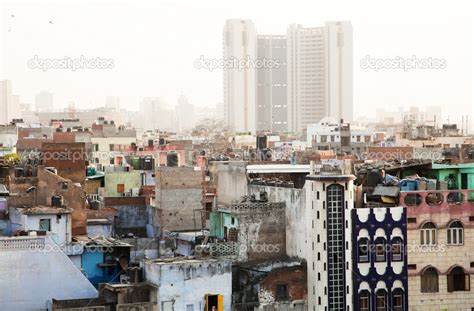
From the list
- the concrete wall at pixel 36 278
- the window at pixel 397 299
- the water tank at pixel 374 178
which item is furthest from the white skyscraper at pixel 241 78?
the concrete wall at pixel 36 278

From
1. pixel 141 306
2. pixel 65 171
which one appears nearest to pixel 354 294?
pixel 141 306

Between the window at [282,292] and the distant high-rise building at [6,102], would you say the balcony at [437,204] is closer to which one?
the window at [282,292]

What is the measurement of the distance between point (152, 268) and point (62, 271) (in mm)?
2703

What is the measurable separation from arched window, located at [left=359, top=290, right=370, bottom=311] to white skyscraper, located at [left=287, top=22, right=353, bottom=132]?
141 meters

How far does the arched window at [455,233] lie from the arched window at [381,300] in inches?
125

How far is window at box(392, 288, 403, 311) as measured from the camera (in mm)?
37625

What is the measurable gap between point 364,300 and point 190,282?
654 cm

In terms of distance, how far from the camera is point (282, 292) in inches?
1422

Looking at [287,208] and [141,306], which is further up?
[287,208]

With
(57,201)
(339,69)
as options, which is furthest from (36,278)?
(339,69)

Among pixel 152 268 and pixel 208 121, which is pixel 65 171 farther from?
pixel 208 121

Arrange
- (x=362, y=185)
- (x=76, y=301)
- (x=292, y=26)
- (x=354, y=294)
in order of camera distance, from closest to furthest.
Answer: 1. (x=76, y=301)
2. (x=354, y=294)
3. (x=362, y=185)
4. (x=292, y=26)

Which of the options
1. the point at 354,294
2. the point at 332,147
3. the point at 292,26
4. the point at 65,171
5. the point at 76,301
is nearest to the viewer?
the point at 76,301

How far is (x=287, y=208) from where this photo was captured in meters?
37.8
